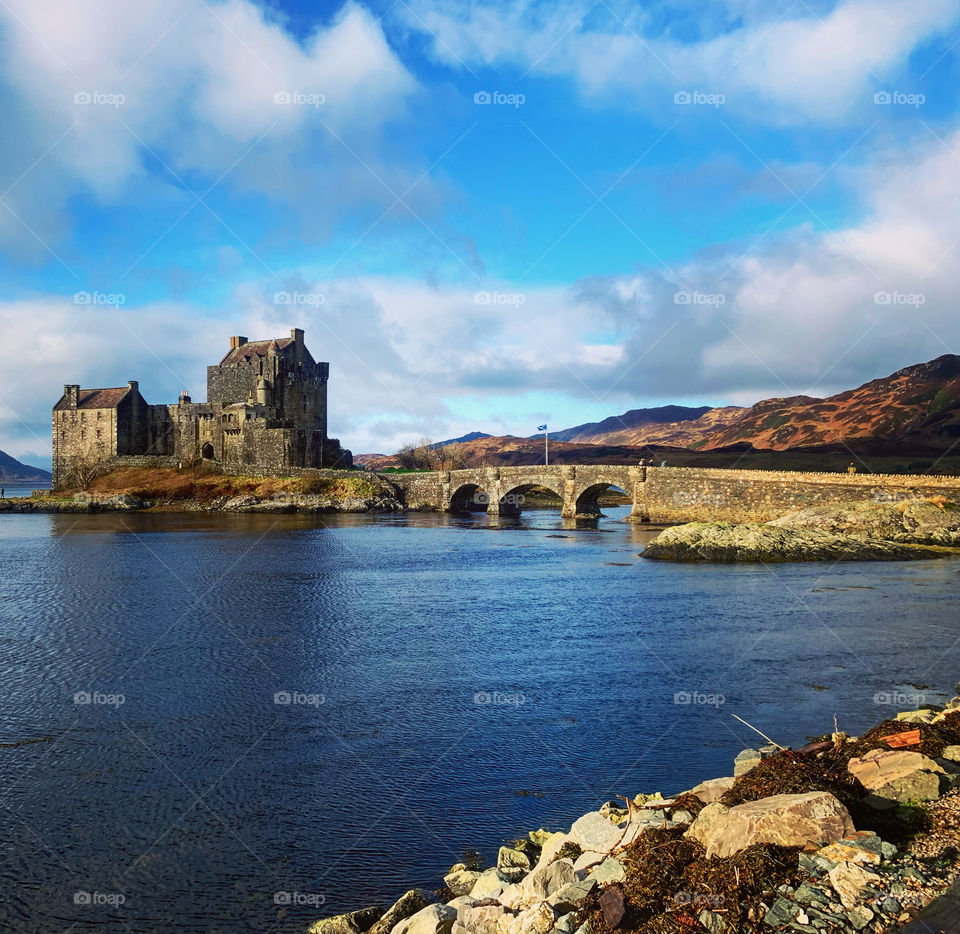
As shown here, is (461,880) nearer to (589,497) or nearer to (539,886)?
(539,886)

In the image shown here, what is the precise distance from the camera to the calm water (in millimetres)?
11727

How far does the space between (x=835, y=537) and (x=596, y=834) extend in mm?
45684

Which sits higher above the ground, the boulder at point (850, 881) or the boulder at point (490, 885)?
the boulder at point (850, 881)

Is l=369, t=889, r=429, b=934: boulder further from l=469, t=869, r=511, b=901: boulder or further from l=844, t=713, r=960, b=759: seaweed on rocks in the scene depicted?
l=844, t=713, r=960, b=759: seaweed on rocks

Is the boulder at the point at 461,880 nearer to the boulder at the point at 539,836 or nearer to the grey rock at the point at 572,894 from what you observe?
the boulder at the point at 539,836

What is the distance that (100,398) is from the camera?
109 m

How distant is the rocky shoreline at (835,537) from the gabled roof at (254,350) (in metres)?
65.5

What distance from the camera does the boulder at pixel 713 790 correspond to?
33.6ft

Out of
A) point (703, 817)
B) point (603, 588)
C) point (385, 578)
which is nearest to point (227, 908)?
point (703, 817)

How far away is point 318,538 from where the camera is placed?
211ft

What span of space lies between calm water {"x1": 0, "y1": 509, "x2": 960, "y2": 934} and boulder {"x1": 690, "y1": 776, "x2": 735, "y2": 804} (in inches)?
109

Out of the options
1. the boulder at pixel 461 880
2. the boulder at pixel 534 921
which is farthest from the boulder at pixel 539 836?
the boulder at pixel 534 921

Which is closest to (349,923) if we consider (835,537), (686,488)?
(835,537)

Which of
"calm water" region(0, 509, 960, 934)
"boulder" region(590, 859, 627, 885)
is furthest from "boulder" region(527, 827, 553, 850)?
"boulder" region(590, 859, 627, 885)
